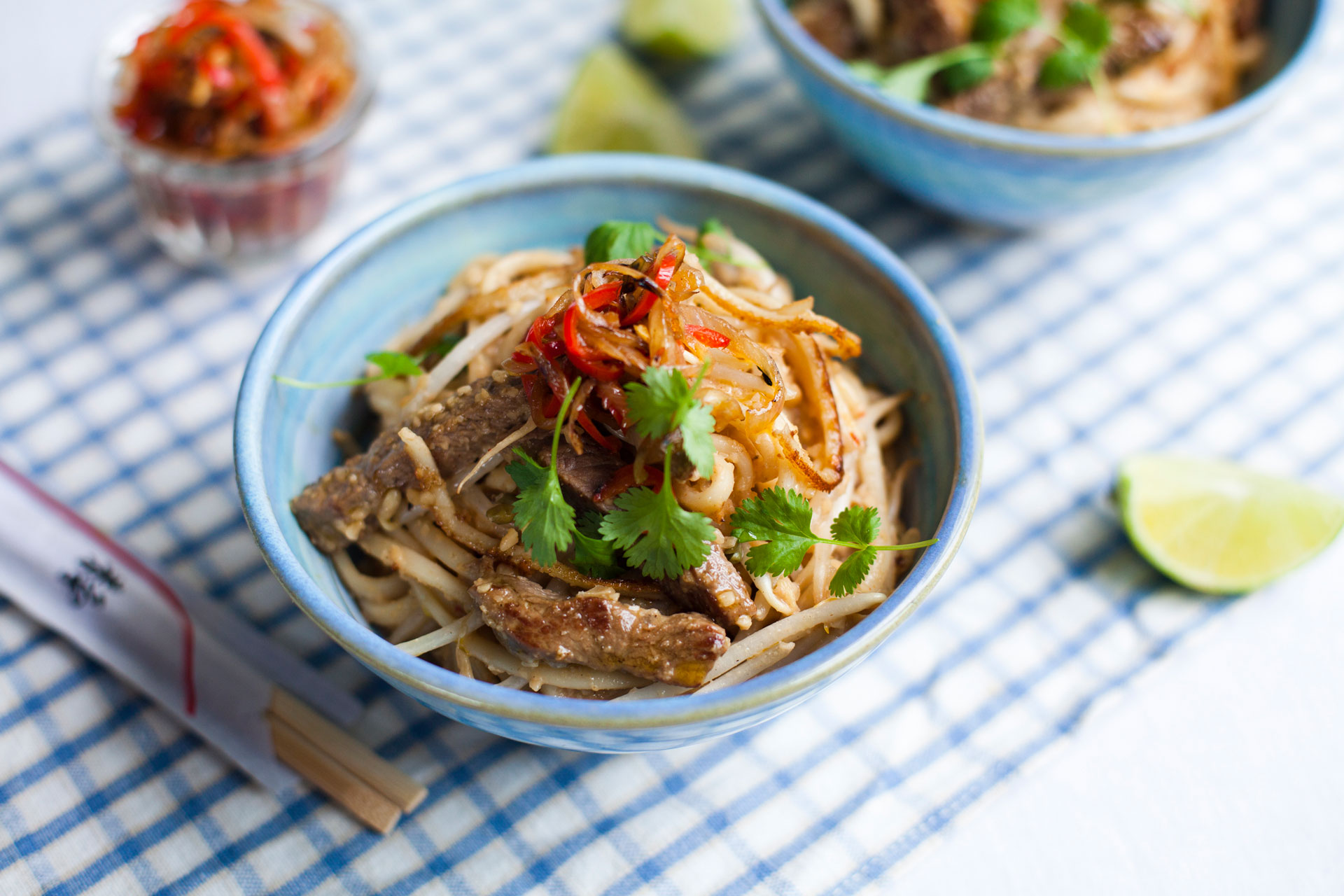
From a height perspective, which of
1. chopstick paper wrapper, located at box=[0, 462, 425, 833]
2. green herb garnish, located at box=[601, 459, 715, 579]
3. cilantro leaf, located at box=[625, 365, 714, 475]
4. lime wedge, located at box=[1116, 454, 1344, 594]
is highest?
cilantro leaf, located at box=[625, 365, 714, 475]

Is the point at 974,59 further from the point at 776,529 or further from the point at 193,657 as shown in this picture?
the point at 193,657

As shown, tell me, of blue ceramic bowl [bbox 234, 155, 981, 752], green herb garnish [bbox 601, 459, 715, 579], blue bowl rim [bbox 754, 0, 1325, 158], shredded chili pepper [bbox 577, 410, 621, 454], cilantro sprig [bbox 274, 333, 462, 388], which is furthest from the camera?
blue bowl rim [bbox 754, 0, 1325, 158]

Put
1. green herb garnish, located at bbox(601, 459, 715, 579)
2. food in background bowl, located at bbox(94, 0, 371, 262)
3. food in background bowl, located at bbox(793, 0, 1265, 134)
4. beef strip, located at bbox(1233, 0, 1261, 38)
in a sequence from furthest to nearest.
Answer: beef strip, located at bbox(1233, 0, 1261, 38) → food in background bowl, located at bbox(793, 0, 1265, 134) → food in background bowl, located at bbox(94, 0, 371, 262) → green herb garnish, located at bbox(601, 459, 715, 579)

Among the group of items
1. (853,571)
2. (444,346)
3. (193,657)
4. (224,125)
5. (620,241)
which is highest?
(224,125)

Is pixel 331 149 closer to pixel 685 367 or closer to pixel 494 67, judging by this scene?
pixel 494 67

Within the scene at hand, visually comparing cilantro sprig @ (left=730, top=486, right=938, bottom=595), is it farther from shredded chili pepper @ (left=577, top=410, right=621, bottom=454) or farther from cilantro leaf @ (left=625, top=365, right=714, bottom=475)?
shredded chili pepper @ (left=577, top=410, right=621, bottom=454)

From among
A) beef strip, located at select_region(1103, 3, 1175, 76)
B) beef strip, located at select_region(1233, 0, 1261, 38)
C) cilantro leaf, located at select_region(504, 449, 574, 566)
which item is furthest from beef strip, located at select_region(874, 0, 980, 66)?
cilantro leaf, located at select_region(504, 449, 574, 566)

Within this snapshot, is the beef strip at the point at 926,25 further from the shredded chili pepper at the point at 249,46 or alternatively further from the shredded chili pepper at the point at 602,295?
the shredded chili pepper at the point at 249,46

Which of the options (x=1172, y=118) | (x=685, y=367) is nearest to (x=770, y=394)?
(x=685, y=367)

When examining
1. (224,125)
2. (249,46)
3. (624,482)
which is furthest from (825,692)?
(249,46)
